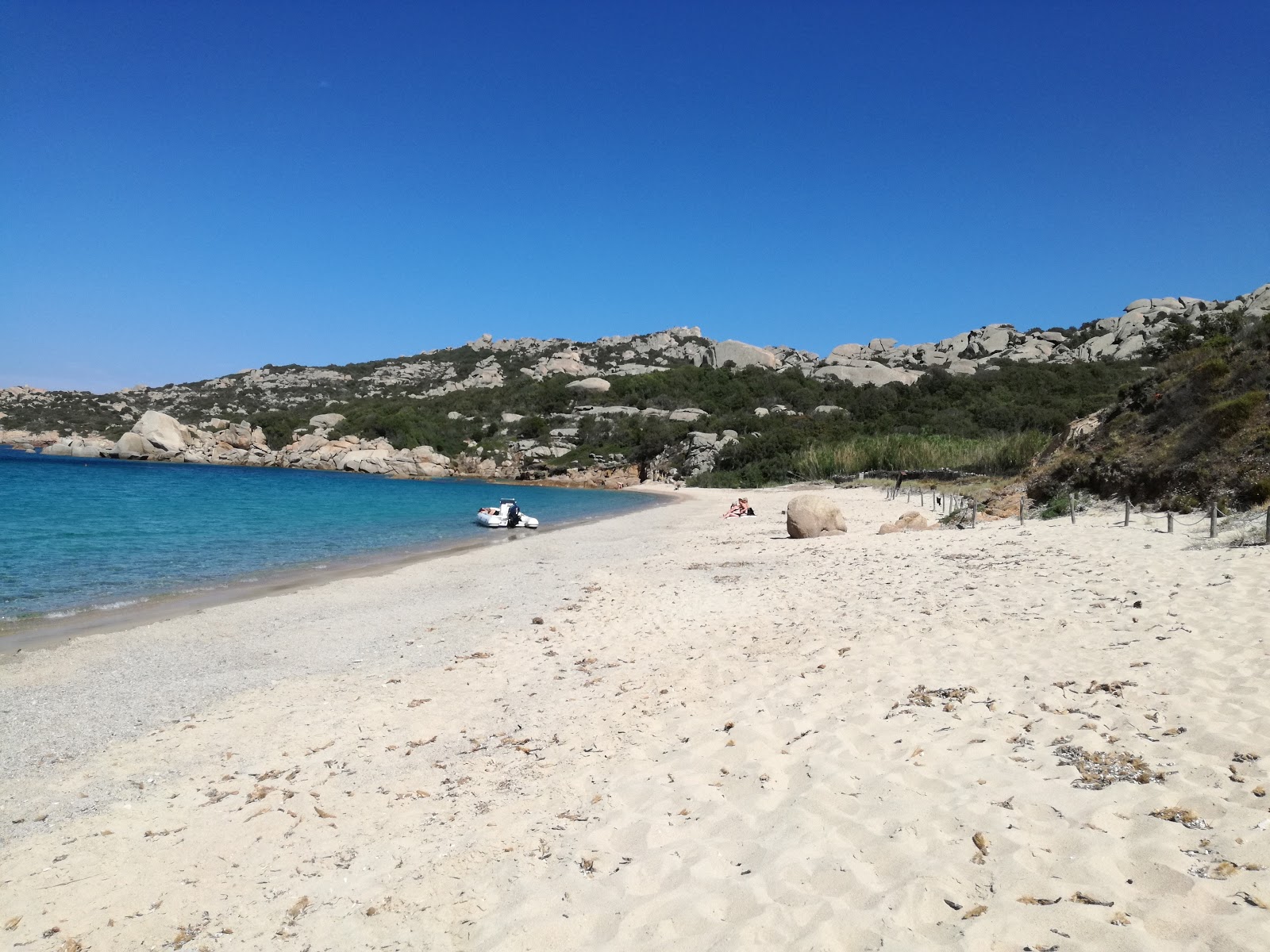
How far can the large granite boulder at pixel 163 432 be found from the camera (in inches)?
3324

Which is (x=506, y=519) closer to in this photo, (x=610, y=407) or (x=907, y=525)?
(x=907, y=525)

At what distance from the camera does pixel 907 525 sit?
62.0 feet

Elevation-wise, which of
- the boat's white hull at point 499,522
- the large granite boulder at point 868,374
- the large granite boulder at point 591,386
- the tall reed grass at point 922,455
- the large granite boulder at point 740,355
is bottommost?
the boat's white hull at point 499,522

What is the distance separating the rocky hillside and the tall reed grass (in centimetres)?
748

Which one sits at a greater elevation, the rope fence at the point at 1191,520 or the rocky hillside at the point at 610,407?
the rocky hillside at the point at 610,407

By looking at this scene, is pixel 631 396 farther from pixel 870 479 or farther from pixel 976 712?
pixel 976 712

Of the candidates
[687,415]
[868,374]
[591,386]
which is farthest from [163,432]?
[868,374]

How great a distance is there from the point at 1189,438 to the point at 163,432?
96771 millimetres

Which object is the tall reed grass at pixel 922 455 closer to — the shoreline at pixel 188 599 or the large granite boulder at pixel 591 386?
the shoreline at pixel 188 599

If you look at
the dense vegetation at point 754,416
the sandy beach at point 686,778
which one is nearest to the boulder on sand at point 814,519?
the sandy beach at point 686,778

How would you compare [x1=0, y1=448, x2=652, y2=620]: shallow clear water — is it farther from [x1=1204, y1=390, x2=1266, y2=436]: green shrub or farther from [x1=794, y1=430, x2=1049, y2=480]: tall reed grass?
[x1=1204, y1=390, x2=1266, y2=436]: green shrub

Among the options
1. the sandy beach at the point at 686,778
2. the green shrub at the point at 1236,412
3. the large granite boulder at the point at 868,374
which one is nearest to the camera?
the sandy beach at the point at 686,778

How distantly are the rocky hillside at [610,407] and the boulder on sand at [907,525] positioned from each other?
29.2 metres

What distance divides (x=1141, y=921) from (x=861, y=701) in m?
3.12
